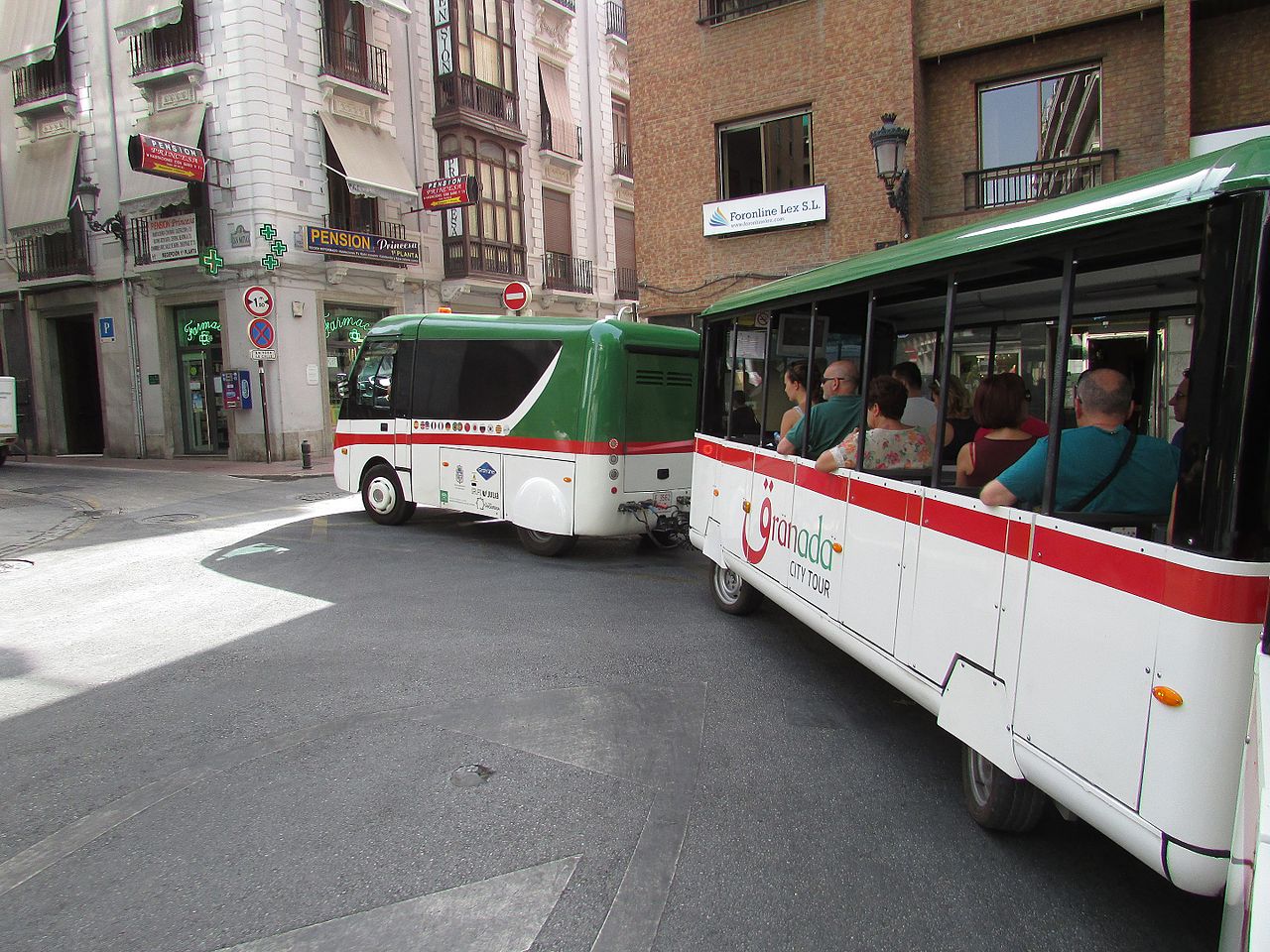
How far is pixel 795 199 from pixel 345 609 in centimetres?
1076

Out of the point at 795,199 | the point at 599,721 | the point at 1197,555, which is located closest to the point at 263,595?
the point at 599,721

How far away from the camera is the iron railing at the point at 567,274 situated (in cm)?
2766

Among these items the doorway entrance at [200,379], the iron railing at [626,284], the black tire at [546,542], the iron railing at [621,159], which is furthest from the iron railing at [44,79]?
the black tire at [546,542]

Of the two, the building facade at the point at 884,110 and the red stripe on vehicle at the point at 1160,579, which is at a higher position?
the building facade at the point at 884,110

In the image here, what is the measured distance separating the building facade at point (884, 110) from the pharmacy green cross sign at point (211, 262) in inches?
381

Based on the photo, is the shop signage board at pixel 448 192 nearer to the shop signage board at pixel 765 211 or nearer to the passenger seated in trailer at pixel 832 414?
the shop signage board at pixel 765 211

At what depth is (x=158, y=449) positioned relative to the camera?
22734mm

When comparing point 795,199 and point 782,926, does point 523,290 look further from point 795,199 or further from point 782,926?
point 782,926

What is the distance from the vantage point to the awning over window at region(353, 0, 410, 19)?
860 inches

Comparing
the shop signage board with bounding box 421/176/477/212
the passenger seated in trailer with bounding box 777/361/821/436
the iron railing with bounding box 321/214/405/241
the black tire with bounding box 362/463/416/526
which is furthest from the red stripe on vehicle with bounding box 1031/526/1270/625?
the iron railing with bounding box 321/214/405/241

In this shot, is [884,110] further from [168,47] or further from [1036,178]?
[168,47]

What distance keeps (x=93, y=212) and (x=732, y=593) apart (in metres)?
22.4

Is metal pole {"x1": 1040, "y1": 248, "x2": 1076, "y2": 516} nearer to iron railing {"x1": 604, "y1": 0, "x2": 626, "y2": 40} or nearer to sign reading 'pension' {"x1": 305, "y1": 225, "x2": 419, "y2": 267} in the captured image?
sign reading 'pension' {"x1": 305, "y1": 225, "x2": 419, "y2": 267}

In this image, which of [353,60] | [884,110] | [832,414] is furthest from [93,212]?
[832,414]
